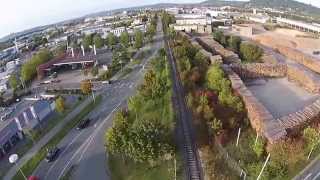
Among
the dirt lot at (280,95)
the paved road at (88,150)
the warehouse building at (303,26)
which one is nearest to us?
the paved road at (88,150)

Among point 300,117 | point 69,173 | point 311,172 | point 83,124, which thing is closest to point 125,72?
→ point 83,124

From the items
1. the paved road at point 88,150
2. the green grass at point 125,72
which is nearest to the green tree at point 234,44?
the green grass at point 125,72

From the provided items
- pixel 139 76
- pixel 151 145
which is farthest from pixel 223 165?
pixel 139 76

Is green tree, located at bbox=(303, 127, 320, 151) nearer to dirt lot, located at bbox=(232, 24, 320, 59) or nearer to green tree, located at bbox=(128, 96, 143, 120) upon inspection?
green tree, located at bbox=(128, 96, 143, 120)

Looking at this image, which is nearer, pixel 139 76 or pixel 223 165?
pixel 223 165

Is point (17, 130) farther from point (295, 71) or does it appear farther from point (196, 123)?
point (295, 71)

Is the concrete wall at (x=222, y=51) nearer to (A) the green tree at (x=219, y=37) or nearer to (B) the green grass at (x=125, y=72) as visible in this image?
(A) the green tree at (x=219, y=37)
